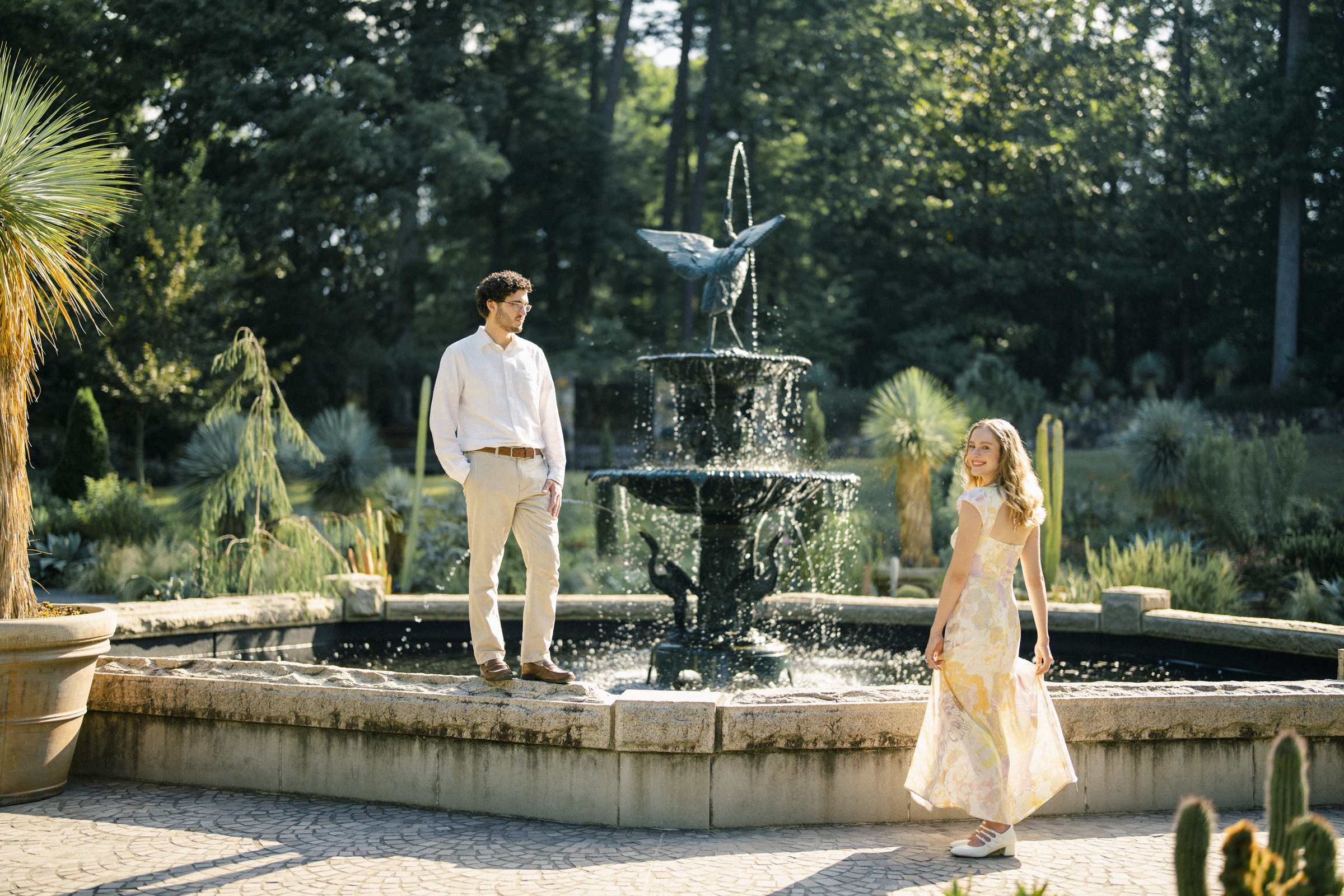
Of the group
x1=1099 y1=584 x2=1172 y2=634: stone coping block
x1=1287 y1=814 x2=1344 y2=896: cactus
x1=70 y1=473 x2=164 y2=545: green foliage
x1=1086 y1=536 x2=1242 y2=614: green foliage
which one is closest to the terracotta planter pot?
x1=1287 y1=814 x2=1344 y2=896: cactus

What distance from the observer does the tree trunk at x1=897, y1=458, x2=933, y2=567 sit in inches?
552

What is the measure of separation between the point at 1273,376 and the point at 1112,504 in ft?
43.1

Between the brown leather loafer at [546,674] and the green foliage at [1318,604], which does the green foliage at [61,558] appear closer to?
the brown leather loafer at [546,674]

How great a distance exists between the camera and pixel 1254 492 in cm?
1384

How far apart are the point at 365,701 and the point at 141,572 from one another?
24.7ft

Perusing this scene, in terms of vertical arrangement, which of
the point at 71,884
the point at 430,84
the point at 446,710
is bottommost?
the point at 71,884

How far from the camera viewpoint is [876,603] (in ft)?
28.7

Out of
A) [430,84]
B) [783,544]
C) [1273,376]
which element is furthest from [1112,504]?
[430,84]

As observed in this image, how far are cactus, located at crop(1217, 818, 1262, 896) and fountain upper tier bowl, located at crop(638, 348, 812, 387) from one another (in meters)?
4.98

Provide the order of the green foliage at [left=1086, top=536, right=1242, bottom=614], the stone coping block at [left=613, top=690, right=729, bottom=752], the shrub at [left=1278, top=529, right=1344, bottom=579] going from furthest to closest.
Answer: the shrub at [left=1278, top=529, right=1344, bottom=579] < the green foliage at [left=1086, top=536, right=1242, bottom=614] < the stone coping block at [left=613, top=690, right=729, bottom=752]

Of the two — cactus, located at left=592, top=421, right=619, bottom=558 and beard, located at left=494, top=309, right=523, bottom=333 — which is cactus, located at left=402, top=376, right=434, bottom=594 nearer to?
cactus, located at left=592, top=421, right=619, bottom=558

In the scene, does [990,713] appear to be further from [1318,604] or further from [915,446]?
[915,446]

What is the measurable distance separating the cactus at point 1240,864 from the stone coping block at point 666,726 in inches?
91.4

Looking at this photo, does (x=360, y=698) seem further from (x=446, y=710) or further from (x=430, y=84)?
(x=430, y=84)
